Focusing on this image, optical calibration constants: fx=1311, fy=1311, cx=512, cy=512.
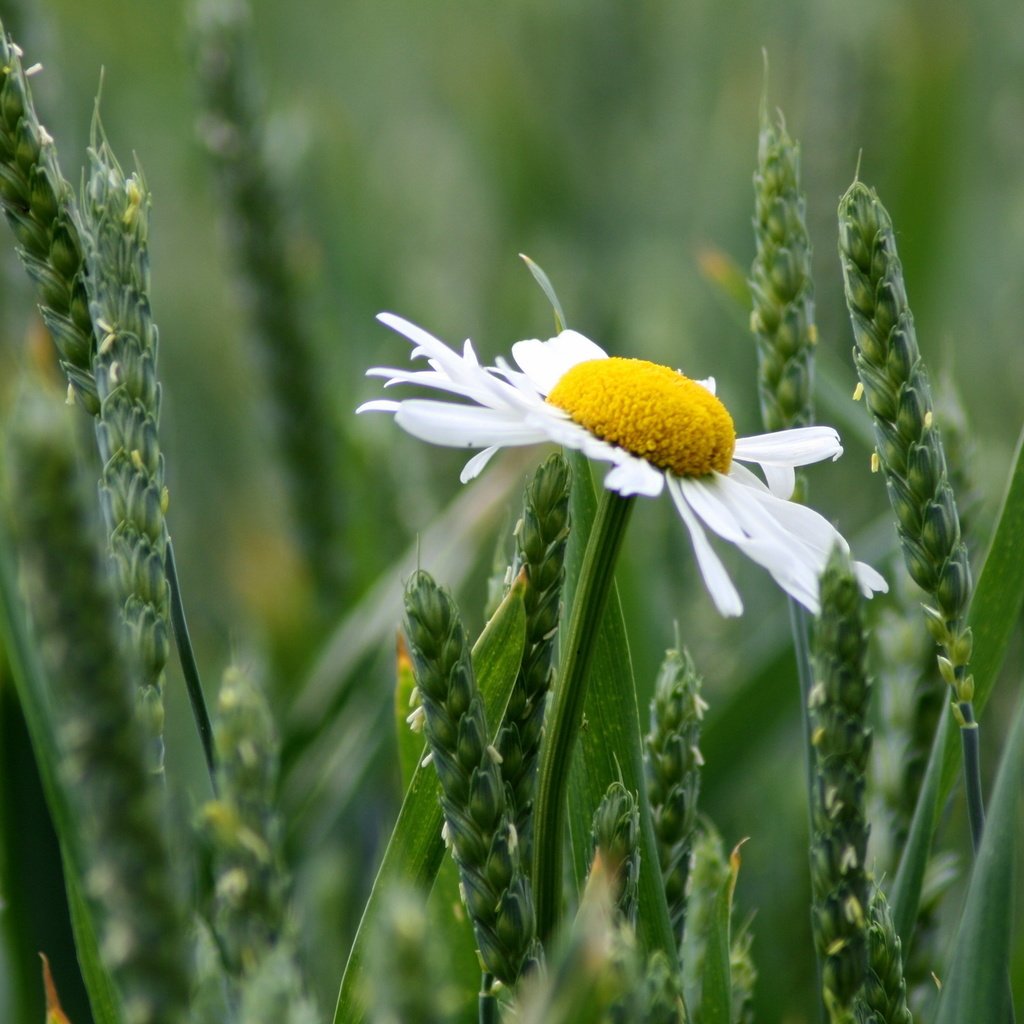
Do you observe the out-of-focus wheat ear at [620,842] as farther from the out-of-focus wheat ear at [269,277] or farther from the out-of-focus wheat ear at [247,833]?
the out-of-focus wheat ear at [269,277]

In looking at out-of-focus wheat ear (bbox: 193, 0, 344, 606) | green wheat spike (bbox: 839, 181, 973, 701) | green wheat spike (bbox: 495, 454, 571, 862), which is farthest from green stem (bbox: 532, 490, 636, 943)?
out-of-focus wheat ear (bbox: 193, 0, 344, 606)

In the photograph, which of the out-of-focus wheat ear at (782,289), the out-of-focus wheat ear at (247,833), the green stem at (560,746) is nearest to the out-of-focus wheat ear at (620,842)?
the green stem at (560,746)

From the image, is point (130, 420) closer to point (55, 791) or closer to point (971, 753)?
point (55, 791)

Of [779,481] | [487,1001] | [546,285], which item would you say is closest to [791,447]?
[779,481]

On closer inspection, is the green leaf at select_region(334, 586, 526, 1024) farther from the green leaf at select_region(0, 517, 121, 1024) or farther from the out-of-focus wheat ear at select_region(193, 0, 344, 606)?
the out-of-focus wheat ear at select_region(193, 0, 344, 606)

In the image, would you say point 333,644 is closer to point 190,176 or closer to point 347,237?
point 347,237
